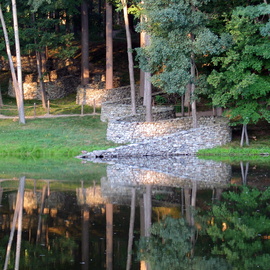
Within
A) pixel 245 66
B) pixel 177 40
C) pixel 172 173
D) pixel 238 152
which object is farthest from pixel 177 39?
pixel 172 173

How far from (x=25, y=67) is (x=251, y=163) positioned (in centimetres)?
3224

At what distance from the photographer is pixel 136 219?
13.5 m

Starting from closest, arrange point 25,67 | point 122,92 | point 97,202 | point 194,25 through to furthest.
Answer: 1. point 97,202
2. point 194,25
3. point 122,92
4. point 25,67

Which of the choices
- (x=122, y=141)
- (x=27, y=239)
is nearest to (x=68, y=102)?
(x=122, y=141)

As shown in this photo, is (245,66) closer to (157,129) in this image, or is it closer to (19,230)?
(157,129)

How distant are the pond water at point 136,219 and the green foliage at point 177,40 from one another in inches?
257

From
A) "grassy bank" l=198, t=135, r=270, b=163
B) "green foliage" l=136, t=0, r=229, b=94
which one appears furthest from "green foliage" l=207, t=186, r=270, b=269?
"green foliage" l=136, t=0, r=229, b=94

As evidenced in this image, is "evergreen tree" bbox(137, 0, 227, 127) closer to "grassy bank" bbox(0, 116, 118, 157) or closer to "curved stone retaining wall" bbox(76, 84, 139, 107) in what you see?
"grassy bank" bbox(0, 116, 118, 157)

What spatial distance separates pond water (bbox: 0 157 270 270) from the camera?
10469 millimetres

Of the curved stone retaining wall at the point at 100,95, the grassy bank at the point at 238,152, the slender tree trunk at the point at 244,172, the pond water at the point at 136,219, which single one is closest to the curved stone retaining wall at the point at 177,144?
the grassy bank at the point at 238,152

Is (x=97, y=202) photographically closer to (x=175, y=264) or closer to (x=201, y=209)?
(x=201, y=209)

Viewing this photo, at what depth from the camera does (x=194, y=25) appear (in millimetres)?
26859

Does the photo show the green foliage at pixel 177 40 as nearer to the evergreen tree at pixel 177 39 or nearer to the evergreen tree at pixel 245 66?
the evergreen tree at pixel 177 39

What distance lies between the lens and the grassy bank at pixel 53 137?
90.3 ft
